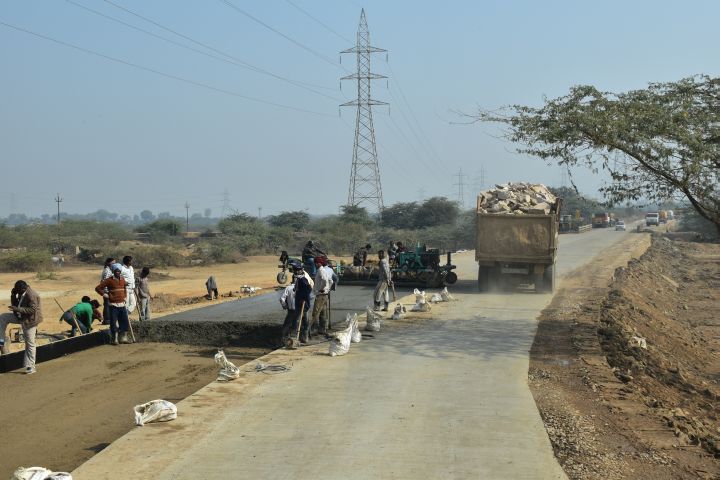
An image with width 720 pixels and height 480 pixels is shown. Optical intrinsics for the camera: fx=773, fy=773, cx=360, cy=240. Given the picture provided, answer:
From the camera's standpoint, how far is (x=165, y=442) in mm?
7789

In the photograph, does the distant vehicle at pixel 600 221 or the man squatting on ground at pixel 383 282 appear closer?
the man squatting on ground at pixel 383 282

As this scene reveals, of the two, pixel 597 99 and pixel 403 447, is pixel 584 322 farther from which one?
pixel 403 447

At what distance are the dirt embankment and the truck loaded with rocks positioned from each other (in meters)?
1.09

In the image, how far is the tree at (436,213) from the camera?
82125mm

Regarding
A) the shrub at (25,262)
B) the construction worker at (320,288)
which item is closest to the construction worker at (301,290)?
the construction worker at (320,288)

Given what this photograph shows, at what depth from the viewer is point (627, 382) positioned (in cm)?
1131

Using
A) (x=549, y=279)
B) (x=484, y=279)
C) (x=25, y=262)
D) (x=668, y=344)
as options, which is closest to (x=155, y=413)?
(x=668, y=344)

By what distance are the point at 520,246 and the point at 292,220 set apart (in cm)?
5942

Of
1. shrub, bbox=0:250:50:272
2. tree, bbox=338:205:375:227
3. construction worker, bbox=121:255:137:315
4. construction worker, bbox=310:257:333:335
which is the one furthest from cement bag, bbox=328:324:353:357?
tree, bbox=338:205:375:227

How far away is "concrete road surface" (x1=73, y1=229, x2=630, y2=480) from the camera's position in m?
7.04

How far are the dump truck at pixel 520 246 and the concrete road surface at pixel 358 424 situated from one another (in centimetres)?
923

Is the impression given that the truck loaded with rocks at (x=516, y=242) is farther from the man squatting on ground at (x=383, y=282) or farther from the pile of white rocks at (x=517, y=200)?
the man squatting on ground at (x=383, y=282)

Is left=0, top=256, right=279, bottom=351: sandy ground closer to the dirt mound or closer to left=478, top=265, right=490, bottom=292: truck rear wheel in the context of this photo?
left=478, top=265, right=490, bottom=292: truck rear wheel

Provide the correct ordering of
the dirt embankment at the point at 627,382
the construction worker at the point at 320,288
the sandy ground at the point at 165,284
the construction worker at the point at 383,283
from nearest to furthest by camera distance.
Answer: the dirt embankment at the point at 627,382 → the construction worker at the point at 320,288 → the construction worker at the point at 383,283 → the sandy ground at the point at 165,284
